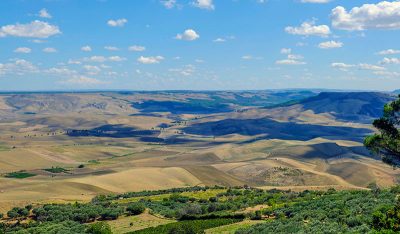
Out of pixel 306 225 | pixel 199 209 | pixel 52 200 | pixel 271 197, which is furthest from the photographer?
pixel 52 200

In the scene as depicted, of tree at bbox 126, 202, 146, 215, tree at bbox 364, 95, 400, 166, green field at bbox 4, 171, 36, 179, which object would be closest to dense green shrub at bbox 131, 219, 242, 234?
tree at bbox 126, 202, 146, 215

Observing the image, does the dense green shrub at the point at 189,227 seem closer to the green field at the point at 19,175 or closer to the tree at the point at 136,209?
the tree at the point at 136,209

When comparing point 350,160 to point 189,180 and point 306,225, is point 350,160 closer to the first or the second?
point 189,180

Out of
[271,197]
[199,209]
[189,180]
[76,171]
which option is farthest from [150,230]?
[76,171]

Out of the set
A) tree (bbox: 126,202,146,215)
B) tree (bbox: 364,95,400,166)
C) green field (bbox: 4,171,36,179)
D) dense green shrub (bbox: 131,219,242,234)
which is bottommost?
green field (bbox: 4,171,36,179)

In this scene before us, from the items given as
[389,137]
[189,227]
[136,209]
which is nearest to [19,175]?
[136,209]

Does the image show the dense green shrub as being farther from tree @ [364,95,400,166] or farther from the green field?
the green field

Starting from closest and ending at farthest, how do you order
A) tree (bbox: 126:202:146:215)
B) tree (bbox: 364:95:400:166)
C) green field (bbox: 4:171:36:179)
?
tree (bbox: 364:95:400:166)
tree (bbox: 126:202:146:215)
green field (bbox: 4:171:36:179)

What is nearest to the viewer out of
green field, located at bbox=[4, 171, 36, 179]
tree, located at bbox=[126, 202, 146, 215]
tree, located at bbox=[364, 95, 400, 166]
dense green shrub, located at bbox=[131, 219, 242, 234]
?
tree, located at bbox=[364, 95, 400, 166]

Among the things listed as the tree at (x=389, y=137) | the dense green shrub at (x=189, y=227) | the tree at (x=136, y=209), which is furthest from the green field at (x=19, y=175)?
the tree at (x=389, y=137)
